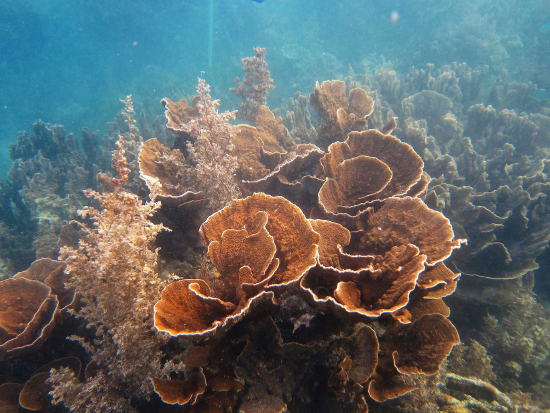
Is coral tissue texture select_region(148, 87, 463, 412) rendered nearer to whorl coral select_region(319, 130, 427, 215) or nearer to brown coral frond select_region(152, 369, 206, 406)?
brown coral frond select_region(152, 369, 206, 406)

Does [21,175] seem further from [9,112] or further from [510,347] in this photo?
[9,112]

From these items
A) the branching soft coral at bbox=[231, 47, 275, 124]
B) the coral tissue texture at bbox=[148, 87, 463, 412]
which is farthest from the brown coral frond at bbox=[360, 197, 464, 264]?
the branching soft coral at bbox=[231, 47, 275, 124]

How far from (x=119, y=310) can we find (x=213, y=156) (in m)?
2.10

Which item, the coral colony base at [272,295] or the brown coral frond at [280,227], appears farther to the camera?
the brown coral frond at [280,227]

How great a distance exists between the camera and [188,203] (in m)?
3.23

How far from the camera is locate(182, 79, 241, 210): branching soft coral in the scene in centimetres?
333

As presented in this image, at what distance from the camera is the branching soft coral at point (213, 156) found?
333 cm

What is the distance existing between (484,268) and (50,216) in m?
10.8

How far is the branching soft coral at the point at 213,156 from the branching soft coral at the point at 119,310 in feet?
4.05

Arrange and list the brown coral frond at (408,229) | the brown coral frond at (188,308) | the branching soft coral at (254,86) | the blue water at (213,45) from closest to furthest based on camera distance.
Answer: the brown coral frond at (188,308) → the brown coral frond at (408,229) → the branching soft coral at (254,86) → the blue water at (213,45)

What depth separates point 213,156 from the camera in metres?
3.51

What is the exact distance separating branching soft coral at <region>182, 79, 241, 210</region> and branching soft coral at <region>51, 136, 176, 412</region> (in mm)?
1235

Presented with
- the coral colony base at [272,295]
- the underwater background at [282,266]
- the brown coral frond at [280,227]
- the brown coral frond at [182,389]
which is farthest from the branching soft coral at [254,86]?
the brown coral frond at [182,389]

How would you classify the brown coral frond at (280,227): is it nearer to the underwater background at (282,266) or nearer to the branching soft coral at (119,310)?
the underwater background at (282,266)
